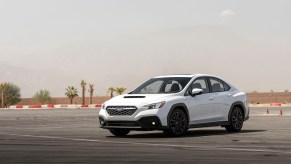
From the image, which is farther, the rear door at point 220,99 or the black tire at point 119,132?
the rear door at point 220,99

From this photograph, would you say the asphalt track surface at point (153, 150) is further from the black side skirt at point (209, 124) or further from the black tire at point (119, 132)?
the black tire at point (119, 132)

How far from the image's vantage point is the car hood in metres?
17.7

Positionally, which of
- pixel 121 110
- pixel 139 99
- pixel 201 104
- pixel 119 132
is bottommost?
pixel 119 132

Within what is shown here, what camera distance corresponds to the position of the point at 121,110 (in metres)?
17.8

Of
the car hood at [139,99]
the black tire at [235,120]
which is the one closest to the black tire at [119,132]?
the car hood at [139,99]

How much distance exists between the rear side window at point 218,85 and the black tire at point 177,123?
73.5 inches

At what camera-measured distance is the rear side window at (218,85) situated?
65.2 feet

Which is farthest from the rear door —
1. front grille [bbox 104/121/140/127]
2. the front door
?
front grille [bbox 104/121/140/127]

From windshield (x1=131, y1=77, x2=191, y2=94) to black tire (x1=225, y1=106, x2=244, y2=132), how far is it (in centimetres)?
208

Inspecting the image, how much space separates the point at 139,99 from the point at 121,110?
0.55 m

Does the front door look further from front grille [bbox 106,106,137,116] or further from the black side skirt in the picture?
front grille [bbox 106,106,137,116]

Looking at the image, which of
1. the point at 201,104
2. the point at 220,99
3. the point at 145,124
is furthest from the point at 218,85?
the point at 145,124

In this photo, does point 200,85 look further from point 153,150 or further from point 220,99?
point 153,150

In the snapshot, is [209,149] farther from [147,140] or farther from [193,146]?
[147,140]
